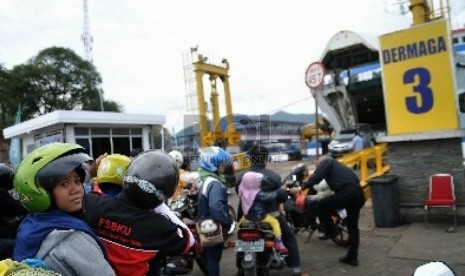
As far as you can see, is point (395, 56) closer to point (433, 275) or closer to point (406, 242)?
point (406, 242)

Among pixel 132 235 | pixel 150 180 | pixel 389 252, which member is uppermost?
pixel 150 180

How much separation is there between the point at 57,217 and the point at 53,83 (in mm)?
39856

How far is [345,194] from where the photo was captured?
5672mm

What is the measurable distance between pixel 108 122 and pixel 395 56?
531 inches

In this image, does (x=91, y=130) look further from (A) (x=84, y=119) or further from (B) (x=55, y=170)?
(B) (x=55, y=170)

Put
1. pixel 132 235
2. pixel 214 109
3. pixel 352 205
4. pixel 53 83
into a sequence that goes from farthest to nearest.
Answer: pixel 53 83
pixel 214 109
pixel 352 205
pixel 132 235

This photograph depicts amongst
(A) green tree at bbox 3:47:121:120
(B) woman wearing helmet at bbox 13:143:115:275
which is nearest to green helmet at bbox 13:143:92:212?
(B) woman wearing helmet at bbox 13:143:115:275

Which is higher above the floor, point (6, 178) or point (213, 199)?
point (6, 178)

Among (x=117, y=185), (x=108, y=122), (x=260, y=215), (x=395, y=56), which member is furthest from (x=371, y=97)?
(x=117, y=185)

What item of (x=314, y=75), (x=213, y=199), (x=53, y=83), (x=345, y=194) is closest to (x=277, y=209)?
(x=213, y=199)

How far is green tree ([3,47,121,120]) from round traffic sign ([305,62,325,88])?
32.3 meters

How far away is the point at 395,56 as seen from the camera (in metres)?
7.93

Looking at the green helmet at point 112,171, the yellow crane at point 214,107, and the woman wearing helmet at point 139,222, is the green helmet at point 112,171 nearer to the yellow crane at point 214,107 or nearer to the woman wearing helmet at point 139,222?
the woman wearing helmet at point 139,222

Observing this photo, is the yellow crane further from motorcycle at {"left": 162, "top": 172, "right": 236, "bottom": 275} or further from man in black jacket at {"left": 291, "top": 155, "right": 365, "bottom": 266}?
man in black jacket at {"left": 291, "top": 155, "right": 365, "bottom": 266}
